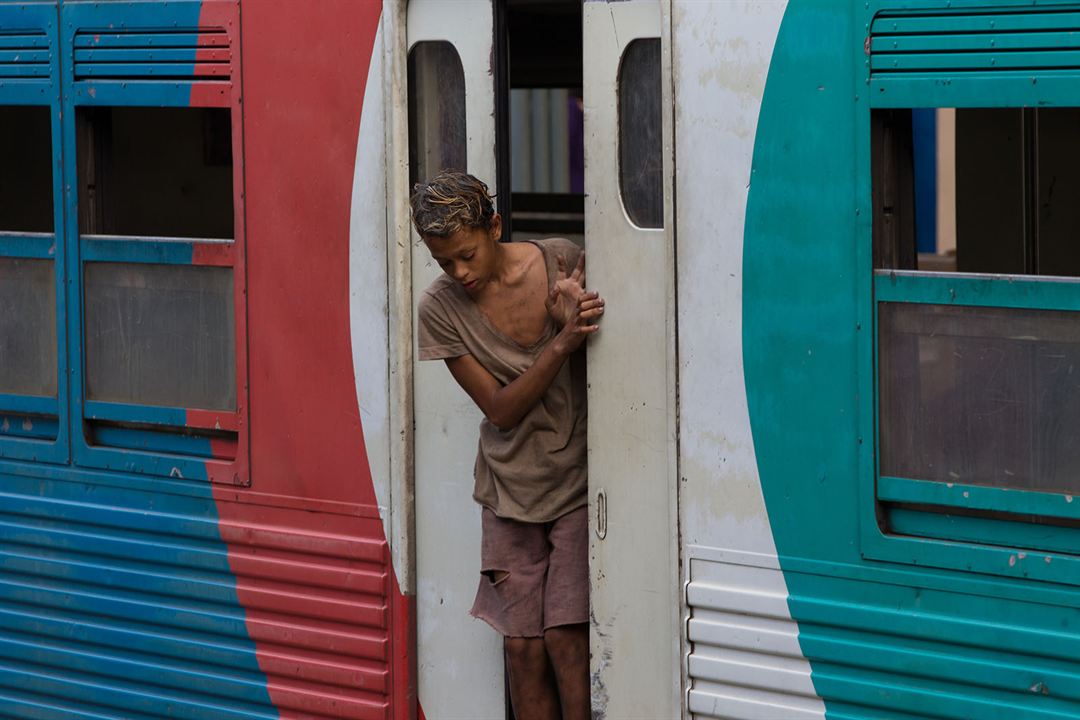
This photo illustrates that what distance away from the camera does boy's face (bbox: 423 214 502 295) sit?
3.78 metres

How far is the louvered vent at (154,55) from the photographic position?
453 cm

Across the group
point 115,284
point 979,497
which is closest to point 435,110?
point 115,284

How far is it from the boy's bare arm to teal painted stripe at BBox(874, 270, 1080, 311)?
748mm

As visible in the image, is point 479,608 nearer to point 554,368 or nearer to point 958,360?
point 554,368

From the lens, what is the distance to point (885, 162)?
3.45m

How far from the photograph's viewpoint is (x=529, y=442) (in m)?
3.96

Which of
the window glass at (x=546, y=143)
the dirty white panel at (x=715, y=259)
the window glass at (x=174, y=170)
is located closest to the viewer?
the dirty white panel at (x=715, y=259)

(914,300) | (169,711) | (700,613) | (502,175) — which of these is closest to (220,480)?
(169,711)

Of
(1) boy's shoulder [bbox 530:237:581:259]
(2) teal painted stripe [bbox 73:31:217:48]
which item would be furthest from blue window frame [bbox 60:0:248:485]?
(1) boy's shoulder [bbox 530:237:581:259]

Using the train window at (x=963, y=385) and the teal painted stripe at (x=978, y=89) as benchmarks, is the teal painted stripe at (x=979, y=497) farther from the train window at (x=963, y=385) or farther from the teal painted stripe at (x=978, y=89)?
the teal painted stripe at (x=978, y=89)

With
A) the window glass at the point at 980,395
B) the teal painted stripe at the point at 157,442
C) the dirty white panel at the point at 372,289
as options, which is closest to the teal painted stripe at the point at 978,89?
the window glass at the point at 980,395

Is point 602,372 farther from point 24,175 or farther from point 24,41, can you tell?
point 24,175

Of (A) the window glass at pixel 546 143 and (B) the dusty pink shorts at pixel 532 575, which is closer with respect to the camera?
(B) the dusty pink shorts at pixel 532 575

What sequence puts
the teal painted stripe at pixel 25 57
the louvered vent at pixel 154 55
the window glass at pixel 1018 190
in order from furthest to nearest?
the window glass at pixel 1018 190 < the teal painted stripe at pixel 25 57 < the louvered vent at pixel 154 55
